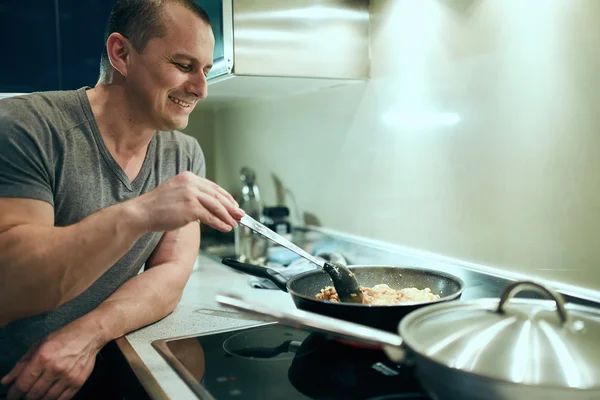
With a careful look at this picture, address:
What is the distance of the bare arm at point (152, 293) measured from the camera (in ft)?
3.45

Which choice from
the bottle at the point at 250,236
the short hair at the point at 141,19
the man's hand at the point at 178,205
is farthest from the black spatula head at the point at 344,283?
the bottle at the point at 250,236

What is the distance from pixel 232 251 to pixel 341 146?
675 millimetres

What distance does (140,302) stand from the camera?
112 cm

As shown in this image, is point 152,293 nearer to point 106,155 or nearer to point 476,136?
point 106,155

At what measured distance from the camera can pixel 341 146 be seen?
184cm

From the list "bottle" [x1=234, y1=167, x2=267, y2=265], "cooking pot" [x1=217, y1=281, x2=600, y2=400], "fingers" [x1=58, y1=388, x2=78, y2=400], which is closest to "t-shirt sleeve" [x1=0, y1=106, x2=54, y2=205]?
"fingers" [x1=58, y1=388, x2=78, y2=400]

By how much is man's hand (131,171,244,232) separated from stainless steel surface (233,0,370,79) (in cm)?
59

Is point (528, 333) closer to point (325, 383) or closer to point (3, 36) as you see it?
point (325, 383)

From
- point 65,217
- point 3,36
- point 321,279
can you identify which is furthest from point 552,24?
point 3,36

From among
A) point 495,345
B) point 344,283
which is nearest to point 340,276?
point 344,283

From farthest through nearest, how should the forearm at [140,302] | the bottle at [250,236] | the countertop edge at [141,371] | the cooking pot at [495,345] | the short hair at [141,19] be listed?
the bottle at [250,236]
the short hair at [141,19]
the forearm at [140,302]
the countertop edge at [141,371]
the cooking pot at [495,345]

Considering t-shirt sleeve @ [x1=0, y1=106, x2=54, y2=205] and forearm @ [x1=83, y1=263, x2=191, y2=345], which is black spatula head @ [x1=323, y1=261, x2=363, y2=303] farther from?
t-shirt sleeve @ [x1=0, y1=106, x2=54, y2=205]

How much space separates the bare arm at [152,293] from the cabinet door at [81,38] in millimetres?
816

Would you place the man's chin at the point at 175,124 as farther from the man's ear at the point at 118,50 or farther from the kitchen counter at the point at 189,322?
the kitchen counter at the point at 189,322
